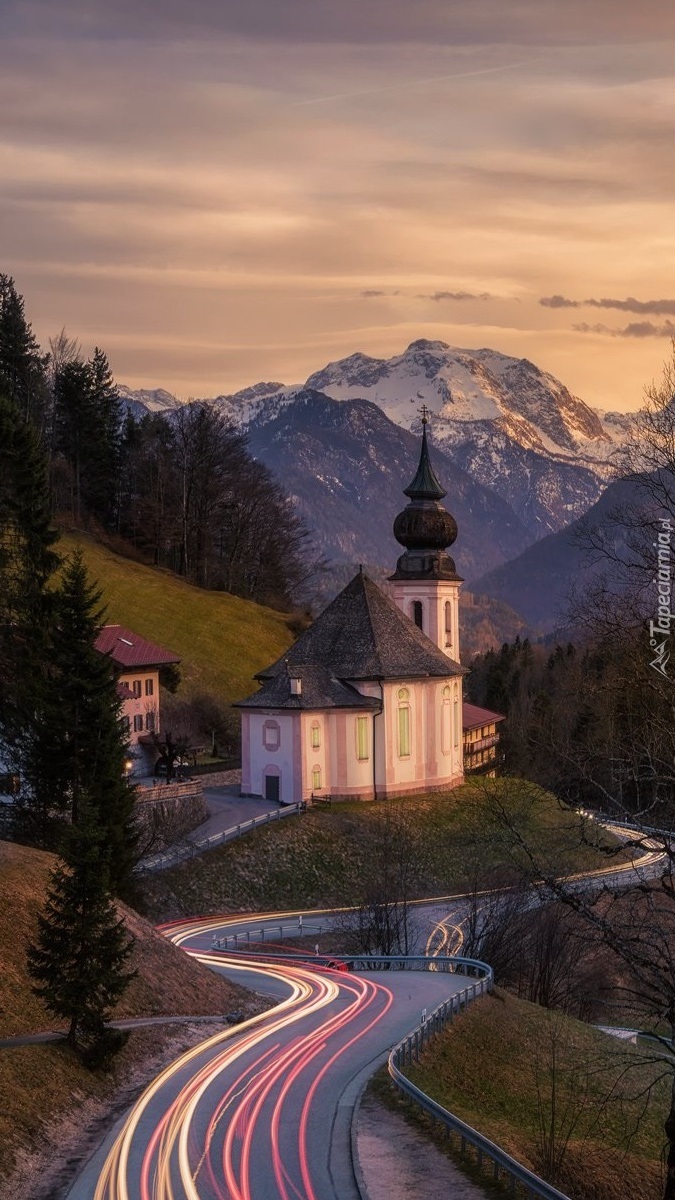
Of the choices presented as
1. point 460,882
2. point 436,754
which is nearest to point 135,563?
point 436,754

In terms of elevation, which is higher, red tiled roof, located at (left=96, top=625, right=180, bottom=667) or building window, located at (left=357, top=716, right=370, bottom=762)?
red tiled roof, located at (left=96, top=625, right=180, bottom=667)

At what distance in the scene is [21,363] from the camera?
349 feet

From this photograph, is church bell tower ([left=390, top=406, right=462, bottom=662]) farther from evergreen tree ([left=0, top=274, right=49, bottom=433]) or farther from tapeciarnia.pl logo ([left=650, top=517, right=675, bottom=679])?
tapeciarnia.pl logo ([left=650, top=517, right=675, bottom=679])

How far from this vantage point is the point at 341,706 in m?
69.9

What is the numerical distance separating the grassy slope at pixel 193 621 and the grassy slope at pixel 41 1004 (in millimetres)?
46267

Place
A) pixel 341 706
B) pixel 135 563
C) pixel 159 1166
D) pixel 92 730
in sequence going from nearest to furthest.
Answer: pixel 159 1166 → pixel 92 730 → pixel 341 706 → pixel 135 563

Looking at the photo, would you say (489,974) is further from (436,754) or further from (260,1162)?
(436,754)

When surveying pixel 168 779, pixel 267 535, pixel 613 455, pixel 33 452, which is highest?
pixel 267 535

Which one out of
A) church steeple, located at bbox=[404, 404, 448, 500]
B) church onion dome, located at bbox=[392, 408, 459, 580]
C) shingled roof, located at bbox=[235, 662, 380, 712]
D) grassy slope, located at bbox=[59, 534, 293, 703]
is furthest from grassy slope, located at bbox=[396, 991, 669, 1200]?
grassy slope, located at bbox=[59, 534, 293, 703]

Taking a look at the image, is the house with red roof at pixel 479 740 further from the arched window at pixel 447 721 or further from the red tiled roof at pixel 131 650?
the red tiled roof at pixel 131 650

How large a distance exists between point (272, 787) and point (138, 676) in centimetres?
873

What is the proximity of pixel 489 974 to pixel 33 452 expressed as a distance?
22232 millimetres

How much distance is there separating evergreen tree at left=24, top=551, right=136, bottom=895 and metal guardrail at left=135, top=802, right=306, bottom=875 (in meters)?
8.05

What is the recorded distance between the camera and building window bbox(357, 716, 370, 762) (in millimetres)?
70938
